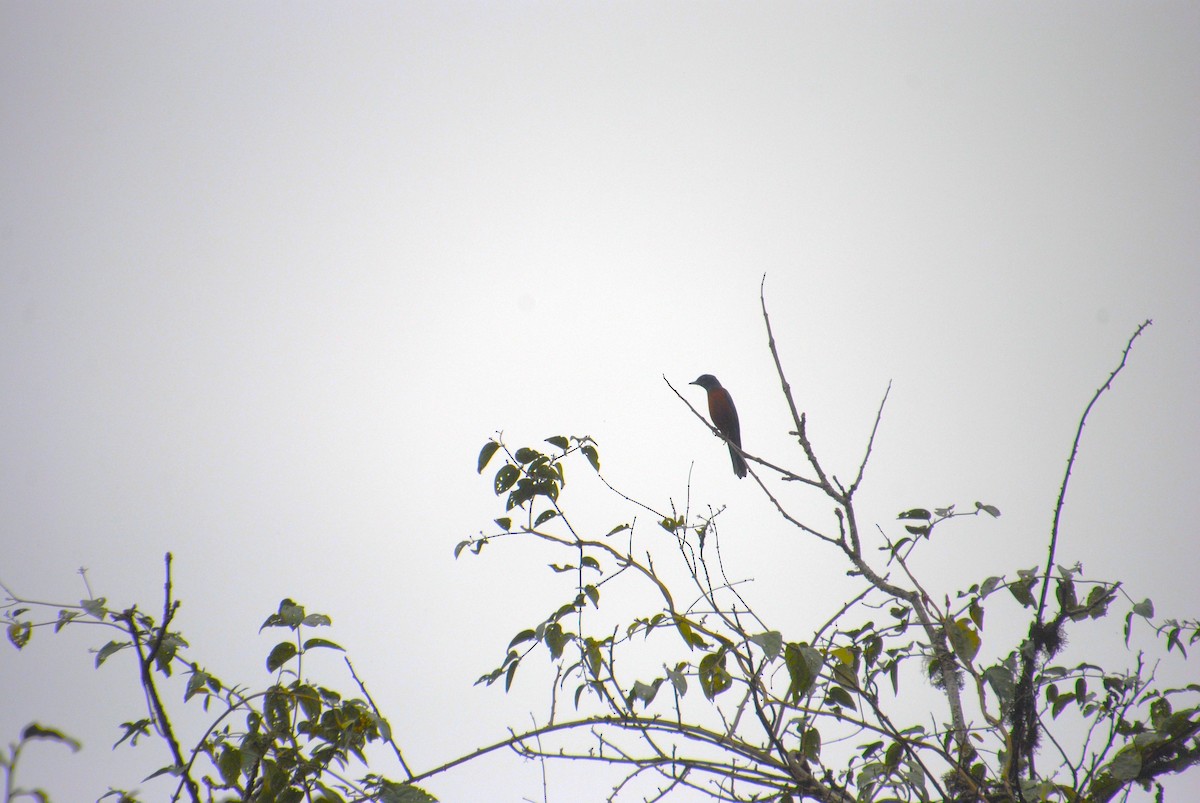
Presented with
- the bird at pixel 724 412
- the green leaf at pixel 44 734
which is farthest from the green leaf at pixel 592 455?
the bird at pixel 724 412

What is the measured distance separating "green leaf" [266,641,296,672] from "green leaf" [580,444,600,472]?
95cm

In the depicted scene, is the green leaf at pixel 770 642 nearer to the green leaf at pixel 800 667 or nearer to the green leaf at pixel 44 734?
the green leaf at pixel 800 667

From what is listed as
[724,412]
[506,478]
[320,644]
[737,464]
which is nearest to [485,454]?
[506,478]

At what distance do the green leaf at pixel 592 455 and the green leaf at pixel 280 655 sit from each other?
95 cm

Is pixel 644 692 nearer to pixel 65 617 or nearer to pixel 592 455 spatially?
pixel 592 455

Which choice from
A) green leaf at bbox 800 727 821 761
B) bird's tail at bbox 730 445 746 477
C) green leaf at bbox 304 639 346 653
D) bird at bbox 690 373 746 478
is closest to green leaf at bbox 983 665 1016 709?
green leaf at bbox 800 727 821 761

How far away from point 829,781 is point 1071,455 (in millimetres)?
849

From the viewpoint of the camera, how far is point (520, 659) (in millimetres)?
1948

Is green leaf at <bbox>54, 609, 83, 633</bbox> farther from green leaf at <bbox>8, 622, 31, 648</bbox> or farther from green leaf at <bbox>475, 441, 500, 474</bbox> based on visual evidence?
green leaf at <bbox>475, 441, 500, 474</bbox>

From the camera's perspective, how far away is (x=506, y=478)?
2.29 meters

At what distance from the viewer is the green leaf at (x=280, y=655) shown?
172 centimetres

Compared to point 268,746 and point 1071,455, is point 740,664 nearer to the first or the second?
point 1071,455

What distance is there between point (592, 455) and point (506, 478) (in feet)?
0.85

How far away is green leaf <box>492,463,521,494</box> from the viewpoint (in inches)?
90.2
